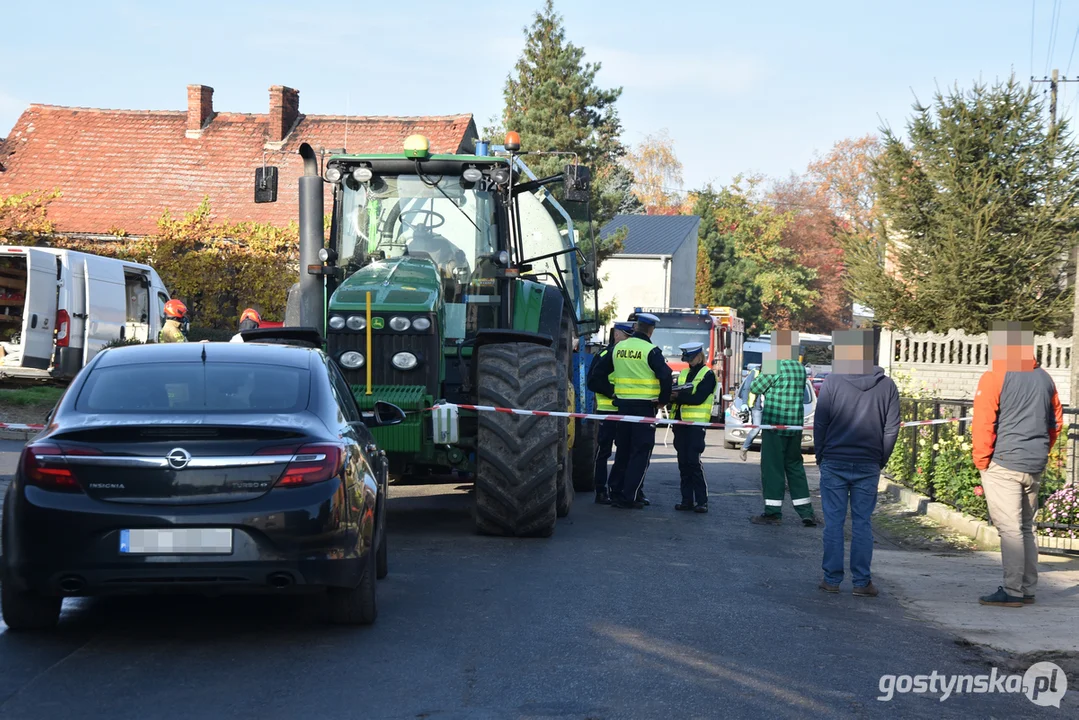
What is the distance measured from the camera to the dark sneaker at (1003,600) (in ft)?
28.7

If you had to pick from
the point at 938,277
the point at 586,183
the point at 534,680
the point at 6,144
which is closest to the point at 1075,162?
the point at 938,277

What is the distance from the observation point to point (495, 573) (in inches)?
355

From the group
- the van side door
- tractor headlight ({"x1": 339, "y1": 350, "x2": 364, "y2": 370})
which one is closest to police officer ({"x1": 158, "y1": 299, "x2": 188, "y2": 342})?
tractor headlight ({"x1": 339, "y1": 350, "x2": 364, "y2": 370})

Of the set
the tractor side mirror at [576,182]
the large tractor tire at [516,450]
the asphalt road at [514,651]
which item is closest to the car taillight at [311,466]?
the asphalt road at [514,651]

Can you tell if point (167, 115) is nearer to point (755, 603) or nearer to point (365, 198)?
point (365, 198)

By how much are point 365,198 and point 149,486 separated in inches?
243

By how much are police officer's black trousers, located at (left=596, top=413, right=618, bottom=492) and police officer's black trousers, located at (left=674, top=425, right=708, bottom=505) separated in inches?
32.1

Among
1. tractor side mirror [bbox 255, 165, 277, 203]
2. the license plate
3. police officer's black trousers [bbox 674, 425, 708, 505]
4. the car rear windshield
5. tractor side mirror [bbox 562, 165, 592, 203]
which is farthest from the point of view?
police officer's black trousers [bbox 674, 425, 708, 505]

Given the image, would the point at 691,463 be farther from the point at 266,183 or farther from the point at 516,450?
the point at 266,183

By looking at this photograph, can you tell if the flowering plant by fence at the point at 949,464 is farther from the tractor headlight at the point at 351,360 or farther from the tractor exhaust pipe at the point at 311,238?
the tractor exhaust pipe at the point at 311,238

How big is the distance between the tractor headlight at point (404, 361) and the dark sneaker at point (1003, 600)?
4.65 m

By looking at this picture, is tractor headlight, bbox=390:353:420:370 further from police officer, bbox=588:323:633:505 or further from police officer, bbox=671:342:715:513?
police officer, bbox=671:342:715:513

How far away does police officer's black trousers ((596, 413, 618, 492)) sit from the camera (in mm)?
14508

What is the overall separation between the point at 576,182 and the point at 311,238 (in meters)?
2.42
